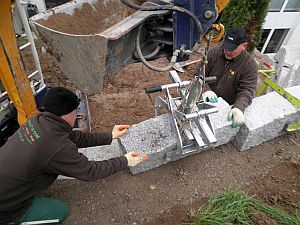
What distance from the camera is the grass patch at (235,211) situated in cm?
263

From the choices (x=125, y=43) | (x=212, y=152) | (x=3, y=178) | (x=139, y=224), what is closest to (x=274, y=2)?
(x=212, y=152)

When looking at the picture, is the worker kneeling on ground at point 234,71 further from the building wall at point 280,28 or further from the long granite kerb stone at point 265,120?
the building wall at point 280,28

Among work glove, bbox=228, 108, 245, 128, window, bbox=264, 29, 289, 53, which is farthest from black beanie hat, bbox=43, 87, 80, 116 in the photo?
window, bbox=264, 29, 289, 53

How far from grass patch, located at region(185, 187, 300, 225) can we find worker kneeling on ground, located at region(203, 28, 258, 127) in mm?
887

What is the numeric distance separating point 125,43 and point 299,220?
256 cm

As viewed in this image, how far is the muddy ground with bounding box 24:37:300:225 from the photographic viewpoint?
2.89 metres

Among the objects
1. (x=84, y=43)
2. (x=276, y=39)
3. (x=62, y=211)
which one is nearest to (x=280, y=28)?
(x=276, y=39)

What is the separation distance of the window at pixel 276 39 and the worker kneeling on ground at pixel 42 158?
10.7 m

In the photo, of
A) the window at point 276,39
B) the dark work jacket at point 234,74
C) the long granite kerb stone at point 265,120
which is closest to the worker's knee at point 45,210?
the long granite kerb stone at point 265,120

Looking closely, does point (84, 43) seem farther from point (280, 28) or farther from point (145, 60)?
point (280, 28)

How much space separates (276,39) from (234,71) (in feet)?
28.4

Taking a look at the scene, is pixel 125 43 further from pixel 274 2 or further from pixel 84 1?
pixel 274 2

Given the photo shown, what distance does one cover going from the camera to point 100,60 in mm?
2371

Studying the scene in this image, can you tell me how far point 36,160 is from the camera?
7.33 ft
